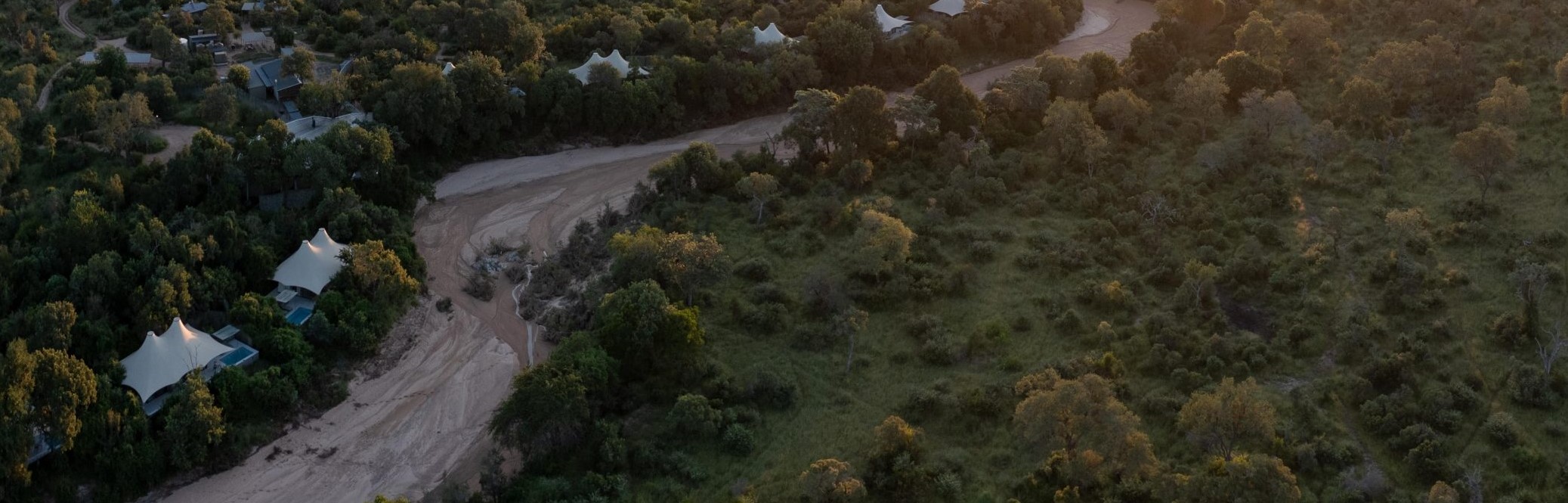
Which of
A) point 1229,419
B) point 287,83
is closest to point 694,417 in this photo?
point 1229,419

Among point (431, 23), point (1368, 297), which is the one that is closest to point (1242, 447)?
point (1368, 297)

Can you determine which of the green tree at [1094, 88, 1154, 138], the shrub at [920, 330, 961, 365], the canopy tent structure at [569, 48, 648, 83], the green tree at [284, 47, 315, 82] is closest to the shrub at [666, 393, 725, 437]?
the shrub at [920, 330, 961, 365]

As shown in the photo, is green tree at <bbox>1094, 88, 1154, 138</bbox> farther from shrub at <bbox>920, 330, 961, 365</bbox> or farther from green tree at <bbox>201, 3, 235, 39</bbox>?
green tree at <bbox>201, 3, 235, 39</bbox>

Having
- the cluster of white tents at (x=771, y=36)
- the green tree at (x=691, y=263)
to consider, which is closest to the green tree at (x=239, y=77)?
the cluster of white tents at (x=771, y=36)

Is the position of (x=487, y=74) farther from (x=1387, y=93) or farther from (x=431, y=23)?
(x=1387, y=93)

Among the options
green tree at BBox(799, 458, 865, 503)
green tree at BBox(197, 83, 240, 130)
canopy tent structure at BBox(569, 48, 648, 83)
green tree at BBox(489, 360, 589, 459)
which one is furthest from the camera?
canopy tent structure at BBox(569, 48, 648, 83)

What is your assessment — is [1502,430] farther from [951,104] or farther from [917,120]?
[951,104]

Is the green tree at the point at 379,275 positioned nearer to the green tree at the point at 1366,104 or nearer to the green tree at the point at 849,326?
the green tree at the point at 849,326
